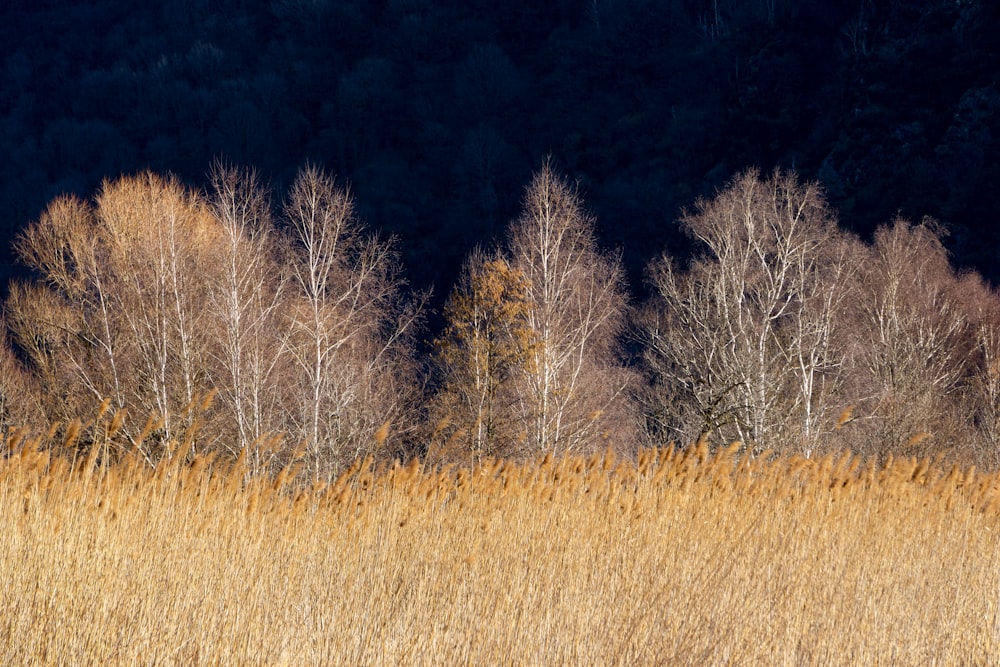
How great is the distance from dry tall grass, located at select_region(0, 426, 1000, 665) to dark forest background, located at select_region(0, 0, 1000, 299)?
51.6 metres

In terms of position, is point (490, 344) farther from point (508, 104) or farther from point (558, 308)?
point (508, 104)

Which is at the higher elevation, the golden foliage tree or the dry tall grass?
the golden foliage tree

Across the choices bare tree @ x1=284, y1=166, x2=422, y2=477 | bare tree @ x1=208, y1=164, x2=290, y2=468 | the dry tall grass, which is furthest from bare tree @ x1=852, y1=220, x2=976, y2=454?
the dry tall grass

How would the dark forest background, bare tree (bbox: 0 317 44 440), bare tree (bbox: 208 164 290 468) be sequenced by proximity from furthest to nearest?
1. the dark forest background
2. bare tree (bbox: 0 317 44 440)
3. bare tree (bbox: 208 164 290 468)

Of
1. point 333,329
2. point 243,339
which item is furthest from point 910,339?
point 243,339

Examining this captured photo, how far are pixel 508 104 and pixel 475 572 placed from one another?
358 ft

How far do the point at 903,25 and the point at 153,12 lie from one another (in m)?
112

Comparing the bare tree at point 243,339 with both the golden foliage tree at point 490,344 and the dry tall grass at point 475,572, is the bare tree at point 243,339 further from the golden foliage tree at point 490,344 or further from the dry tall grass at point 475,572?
the dry tall grass at point 475,572

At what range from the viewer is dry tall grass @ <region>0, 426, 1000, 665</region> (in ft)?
12.9

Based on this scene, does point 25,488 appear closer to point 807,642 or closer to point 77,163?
A: point 807,642

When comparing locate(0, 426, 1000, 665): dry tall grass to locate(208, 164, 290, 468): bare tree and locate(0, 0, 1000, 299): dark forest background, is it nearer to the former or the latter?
locate(208, 164, 290, 468): bare tree

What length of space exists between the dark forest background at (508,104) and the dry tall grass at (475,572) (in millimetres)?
51580

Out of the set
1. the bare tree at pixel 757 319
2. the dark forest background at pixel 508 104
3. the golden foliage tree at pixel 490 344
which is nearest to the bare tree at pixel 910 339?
the bare tree at pixel 757 319

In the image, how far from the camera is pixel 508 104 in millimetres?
109875
